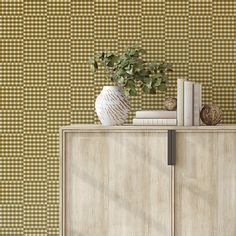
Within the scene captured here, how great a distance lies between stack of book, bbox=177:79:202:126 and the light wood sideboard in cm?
7

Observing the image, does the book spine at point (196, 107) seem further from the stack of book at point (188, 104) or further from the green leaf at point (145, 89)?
the green leaf at point (145, 89)

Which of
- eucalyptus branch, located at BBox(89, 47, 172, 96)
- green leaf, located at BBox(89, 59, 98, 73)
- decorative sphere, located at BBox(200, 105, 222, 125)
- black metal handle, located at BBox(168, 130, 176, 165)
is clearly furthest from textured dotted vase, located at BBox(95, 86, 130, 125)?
decorative sphere, located at BBox(200, 105, 222, 125)

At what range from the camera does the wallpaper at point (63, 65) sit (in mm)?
3086

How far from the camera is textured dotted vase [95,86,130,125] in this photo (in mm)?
2740

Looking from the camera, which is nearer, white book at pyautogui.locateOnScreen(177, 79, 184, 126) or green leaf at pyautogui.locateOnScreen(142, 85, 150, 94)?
white book at pyautogui.locateOnScreen(177, 79, 184, 126)

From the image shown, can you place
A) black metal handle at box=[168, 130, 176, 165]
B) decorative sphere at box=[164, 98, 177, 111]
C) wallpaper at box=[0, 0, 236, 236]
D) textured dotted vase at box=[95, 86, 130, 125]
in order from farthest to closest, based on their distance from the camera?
wallpaper at box=[0, 0, 236, 236] < decorative sphere at box=[164, 98, 177, 111] < textured dotted vase at box=[95, 86, 130, 125] < black metal handle at box=[168, 130, 176, 165]

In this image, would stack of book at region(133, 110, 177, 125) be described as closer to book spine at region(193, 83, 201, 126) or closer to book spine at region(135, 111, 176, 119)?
book spine at region(135, 111, 176, 119)

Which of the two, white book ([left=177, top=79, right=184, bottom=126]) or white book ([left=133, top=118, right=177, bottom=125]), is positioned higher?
white book ([left=177, top=79, right=184, bottom=126])

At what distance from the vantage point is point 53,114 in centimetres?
312

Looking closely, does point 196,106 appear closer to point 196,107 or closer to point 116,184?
point 196,107

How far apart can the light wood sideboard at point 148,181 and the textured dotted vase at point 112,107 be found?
0.29ft

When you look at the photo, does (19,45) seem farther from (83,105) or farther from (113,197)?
(113,197)

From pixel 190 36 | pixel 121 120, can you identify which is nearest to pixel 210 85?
pixel 190 36

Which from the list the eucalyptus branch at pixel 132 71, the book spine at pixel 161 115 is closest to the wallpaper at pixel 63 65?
the eucalyptus branch at pixel 132 71
